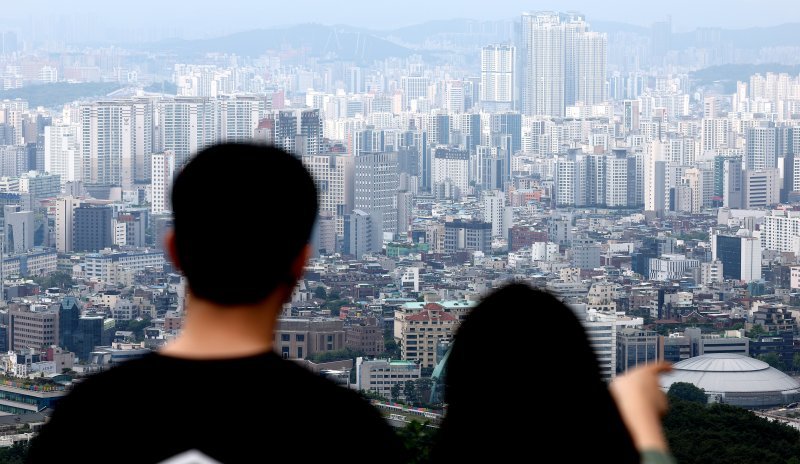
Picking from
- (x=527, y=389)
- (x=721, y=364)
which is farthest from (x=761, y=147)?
(x=527, y=389)

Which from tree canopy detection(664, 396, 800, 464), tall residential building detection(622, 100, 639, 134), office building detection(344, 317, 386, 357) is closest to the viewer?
tree canopy detection(664, 396, 800, 464)

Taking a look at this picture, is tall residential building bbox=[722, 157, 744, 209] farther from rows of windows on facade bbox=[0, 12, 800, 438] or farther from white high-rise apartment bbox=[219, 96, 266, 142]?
white high-rise apartment bbox=[219, 96, 266, 142]

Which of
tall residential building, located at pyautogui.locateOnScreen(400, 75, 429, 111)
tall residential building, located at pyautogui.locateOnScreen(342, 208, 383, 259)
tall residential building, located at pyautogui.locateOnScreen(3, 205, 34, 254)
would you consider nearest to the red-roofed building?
tall residential building, located at pyautogui.locateOnScreen(342, 208, 383, 259)

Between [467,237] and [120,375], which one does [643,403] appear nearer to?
[120,375]

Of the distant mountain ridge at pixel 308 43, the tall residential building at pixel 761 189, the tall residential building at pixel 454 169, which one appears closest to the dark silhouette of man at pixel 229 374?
the tall residential building at pixel 761 189

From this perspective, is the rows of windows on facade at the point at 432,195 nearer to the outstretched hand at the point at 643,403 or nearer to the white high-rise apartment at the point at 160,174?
the white high-rise apartment at the point at 160,174

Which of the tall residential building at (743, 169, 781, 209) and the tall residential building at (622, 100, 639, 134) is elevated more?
the tall residential building at (622, 100, 639, 134)
